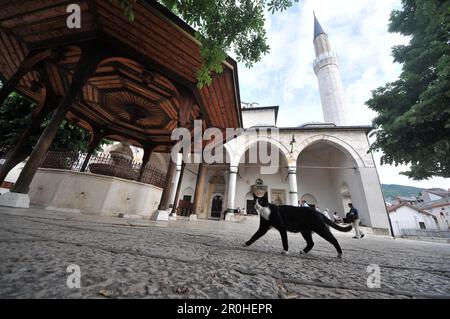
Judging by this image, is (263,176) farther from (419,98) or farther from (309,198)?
(419,98)

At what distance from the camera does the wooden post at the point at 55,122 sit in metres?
3.57

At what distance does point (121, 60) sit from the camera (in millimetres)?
4844

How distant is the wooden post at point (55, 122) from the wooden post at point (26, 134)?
2105 mm

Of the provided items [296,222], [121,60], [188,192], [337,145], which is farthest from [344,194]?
[121,60]

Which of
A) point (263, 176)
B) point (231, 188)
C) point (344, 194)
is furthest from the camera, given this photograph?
point (263, 176)

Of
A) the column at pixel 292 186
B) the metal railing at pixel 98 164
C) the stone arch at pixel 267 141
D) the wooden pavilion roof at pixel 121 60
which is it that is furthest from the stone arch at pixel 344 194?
the metal railing at pixel 98 164


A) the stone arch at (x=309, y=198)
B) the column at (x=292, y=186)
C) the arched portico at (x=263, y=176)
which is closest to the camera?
the column at (x=292, y=186)

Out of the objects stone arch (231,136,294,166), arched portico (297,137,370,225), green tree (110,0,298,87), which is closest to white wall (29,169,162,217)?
green tree (110,0,298,87)

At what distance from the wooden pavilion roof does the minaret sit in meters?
20.8

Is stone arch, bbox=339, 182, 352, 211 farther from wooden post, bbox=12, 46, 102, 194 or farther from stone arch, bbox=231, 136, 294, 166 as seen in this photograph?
wooden post, bbox=12, 46, 102, 194

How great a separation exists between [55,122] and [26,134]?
248 centimetres

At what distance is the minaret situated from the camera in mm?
22258

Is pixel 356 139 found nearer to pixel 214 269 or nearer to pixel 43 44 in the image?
pixel 214 269

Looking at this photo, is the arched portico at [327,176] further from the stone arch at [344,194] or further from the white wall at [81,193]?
the white wall at [81,193]
